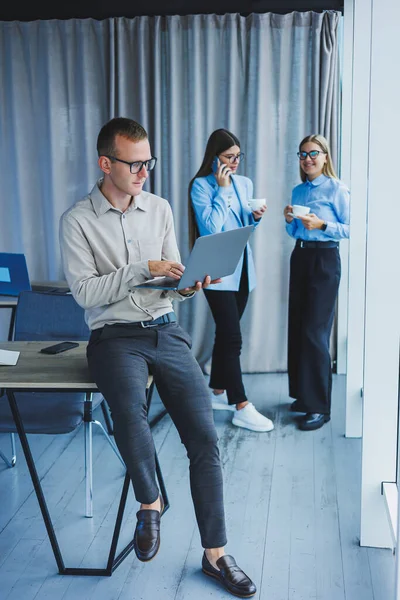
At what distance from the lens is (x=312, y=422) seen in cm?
392

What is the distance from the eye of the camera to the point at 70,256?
2607mm

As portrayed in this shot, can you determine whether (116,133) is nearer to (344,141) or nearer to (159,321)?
(159,321)

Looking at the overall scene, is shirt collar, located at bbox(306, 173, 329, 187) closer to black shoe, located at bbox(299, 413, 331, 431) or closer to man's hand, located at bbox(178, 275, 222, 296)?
black shoe, located at bbox(299, 413, 331, 431)

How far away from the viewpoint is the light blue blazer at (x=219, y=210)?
12.5 ft

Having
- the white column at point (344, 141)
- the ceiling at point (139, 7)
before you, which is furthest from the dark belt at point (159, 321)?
the ceiling at point (139, 7)

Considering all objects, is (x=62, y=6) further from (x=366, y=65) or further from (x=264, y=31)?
(x=366, y=65)

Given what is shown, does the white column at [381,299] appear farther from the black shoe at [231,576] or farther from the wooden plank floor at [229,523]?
the black shoe at [231,576]

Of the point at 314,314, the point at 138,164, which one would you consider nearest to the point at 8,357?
the point at 138,164

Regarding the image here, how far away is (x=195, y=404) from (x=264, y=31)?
3.14 m

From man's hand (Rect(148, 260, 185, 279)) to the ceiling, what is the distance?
9.87 feet

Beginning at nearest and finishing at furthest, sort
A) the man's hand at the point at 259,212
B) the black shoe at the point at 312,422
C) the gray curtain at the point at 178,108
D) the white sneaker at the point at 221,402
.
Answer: the man's hand at the point at 259,212, the black shoe at the point at 312,422, the white sneaker at the point at 221,402, the gray curtain at the point at 178,108

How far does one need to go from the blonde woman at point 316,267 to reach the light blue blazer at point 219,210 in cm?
25

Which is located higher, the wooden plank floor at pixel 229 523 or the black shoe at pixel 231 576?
the black shoe at pixel 231 576

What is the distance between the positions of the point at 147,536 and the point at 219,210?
189 cm
